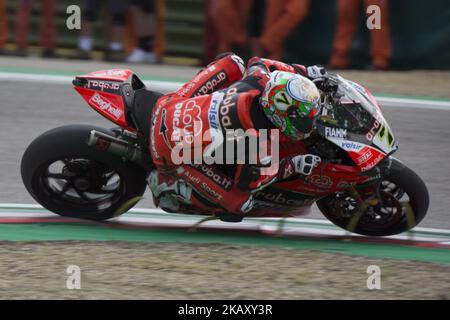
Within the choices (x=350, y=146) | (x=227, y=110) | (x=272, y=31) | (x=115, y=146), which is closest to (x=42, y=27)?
(x=272, y=31)

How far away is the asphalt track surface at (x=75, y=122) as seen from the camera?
7.82 m

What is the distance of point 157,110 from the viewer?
21.8 feet

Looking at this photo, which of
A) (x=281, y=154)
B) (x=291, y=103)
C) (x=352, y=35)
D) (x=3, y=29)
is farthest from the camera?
(x=3, y=29)

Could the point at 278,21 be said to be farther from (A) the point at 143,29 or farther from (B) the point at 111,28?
(B) the point at 111,28

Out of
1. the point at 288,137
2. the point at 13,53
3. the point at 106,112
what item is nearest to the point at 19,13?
the point at 13,53

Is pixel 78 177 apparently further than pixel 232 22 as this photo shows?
No

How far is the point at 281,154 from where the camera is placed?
21.1 ft

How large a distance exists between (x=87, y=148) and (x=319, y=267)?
1760mm

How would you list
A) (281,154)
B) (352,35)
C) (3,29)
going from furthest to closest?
(3,29)
(352,35)
(281,154)

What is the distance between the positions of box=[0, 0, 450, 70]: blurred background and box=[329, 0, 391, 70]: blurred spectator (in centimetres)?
1

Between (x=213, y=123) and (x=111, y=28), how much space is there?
6.34 meters

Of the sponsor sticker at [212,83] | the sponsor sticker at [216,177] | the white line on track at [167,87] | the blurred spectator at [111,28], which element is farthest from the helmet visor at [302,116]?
the blurred spectator at [111,28]
